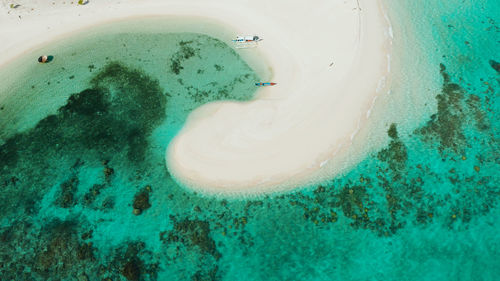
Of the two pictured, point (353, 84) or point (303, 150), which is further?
point (353, 84)

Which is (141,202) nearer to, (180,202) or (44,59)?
(180,202)

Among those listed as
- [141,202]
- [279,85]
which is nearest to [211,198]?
[141,202]

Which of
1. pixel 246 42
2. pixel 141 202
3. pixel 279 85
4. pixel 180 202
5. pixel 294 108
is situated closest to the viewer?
pixel 141 202

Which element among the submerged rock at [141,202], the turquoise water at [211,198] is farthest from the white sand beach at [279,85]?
the submerged rock at [141,202]

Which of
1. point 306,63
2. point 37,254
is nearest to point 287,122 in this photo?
point 306,63

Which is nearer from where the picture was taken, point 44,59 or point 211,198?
point 211,198

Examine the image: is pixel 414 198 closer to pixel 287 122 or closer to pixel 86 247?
pixel 287 122

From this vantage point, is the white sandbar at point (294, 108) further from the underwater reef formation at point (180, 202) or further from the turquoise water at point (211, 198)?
the underwater reef formation at point (180, 202)

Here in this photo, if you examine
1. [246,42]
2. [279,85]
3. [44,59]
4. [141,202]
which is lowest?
[141,202]
